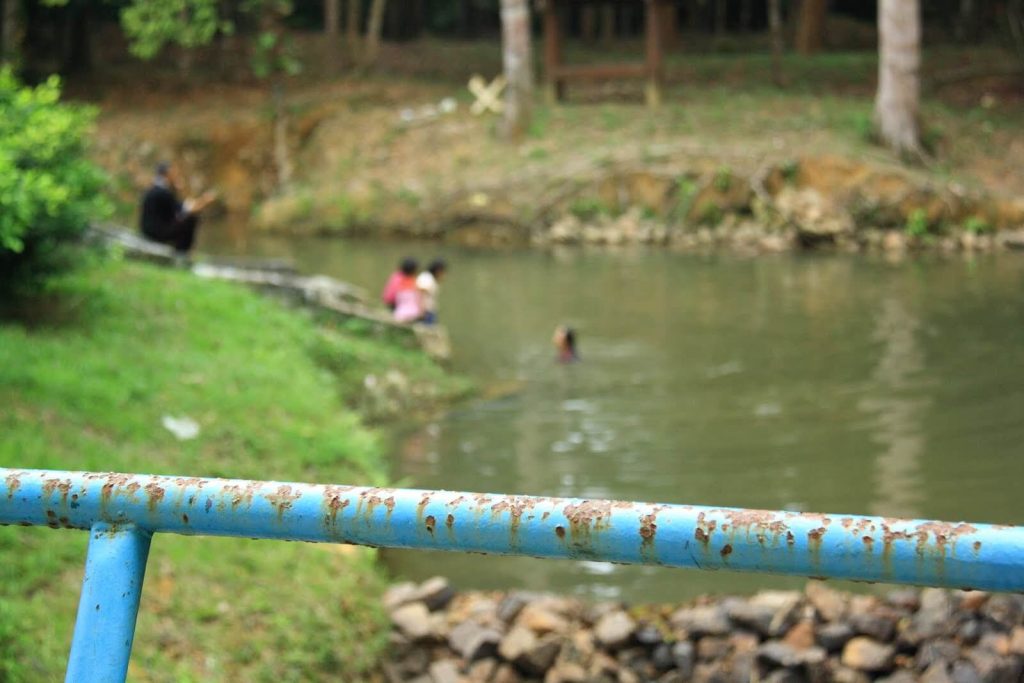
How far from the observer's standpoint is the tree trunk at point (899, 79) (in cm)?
2317

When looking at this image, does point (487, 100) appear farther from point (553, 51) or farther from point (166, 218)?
point (166, 218)

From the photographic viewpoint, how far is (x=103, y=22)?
38031 millimetres

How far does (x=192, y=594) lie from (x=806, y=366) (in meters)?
8.33

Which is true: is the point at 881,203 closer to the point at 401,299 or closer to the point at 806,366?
the point at 806,366

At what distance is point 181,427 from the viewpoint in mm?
8156

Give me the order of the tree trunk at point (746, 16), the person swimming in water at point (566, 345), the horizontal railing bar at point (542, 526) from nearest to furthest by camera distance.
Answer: the horizontal railing bar at point (542, 526), the person swimming in water at point (566, 345), the tree trunk at point (746, 16)

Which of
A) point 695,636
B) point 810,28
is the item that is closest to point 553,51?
point 810,28

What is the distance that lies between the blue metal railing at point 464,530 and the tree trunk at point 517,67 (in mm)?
24259

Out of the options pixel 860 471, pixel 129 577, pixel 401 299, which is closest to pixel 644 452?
pixel 860 471

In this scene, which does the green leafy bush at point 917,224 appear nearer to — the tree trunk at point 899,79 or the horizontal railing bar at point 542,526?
the tree trunk at point 899,79

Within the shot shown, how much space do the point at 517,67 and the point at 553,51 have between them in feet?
8.17

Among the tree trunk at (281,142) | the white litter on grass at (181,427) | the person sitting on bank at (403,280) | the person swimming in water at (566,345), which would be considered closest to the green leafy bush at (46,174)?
the white litter on grass at (181,427)

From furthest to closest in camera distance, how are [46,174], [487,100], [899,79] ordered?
[487,100], [899,79], [46,174]

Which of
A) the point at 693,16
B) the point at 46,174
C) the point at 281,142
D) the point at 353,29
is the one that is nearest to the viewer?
the point at 46,174
